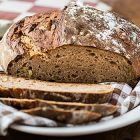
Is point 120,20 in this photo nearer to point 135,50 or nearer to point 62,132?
point 135,50

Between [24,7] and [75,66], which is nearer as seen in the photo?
[75,66]

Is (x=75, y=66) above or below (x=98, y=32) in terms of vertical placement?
below

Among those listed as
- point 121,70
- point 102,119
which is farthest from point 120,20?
point 102,119

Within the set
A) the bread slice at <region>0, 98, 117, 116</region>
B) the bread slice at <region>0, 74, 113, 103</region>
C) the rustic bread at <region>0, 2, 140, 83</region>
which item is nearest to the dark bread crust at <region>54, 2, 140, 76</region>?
the rustic bread at <region>0, 2, 140, 83</region>

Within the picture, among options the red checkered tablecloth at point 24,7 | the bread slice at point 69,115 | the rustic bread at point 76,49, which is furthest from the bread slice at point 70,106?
the red checkered tablecloth at point 24,7

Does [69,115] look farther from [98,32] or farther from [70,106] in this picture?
[98,32]

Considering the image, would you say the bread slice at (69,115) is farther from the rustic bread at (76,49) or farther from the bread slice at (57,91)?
the rustic bread at (76,49)

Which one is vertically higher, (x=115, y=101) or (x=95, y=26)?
(x=95, y=26)

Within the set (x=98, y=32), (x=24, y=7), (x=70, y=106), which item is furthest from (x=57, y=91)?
(x=24, y=7)
